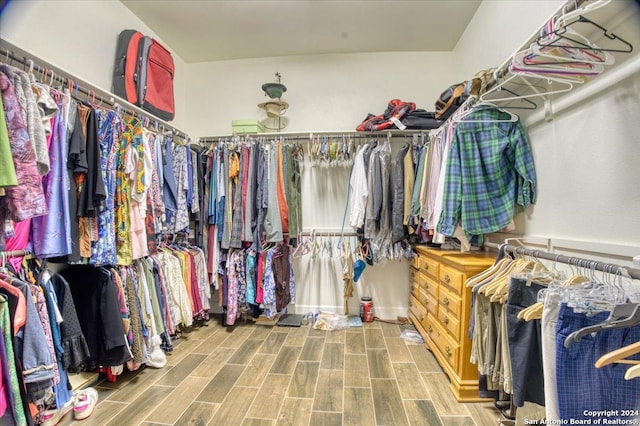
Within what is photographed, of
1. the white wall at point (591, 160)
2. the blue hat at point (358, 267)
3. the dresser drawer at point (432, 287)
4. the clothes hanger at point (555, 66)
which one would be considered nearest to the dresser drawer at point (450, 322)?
the dresser drawer at point (432, 287)

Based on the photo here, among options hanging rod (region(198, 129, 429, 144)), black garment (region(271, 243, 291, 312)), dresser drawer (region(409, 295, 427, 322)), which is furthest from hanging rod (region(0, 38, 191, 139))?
dresser drawer (region(409, 295, 427, 322))

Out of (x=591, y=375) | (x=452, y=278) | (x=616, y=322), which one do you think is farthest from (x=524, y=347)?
(x=452, y=278)

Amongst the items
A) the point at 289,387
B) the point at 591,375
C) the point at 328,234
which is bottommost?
the point at 289,387

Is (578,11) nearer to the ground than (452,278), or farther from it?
farther from it

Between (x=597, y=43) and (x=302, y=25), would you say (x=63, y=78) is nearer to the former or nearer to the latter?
(x=302, y=25)

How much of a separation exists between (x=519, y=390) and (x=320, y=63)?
10.3 feet

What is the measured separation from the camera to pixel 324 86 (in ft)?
9.85

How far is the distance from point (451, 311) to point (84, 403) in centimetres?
218

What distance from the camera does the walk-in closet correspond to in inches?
41.8

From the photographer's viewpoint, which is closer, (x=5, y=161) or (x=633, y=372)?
(x=633, y=372)

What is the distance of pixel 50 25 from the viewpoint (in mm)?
1795

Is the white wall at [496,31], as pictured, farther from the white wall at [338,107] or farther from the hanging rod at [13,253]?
the hanging rod at [13,253]

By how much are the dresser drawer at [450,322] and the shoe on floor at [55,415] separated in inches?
86.4

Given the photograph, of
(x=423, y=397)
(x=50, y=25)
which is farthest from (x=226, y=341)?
(x=50, y=25)
